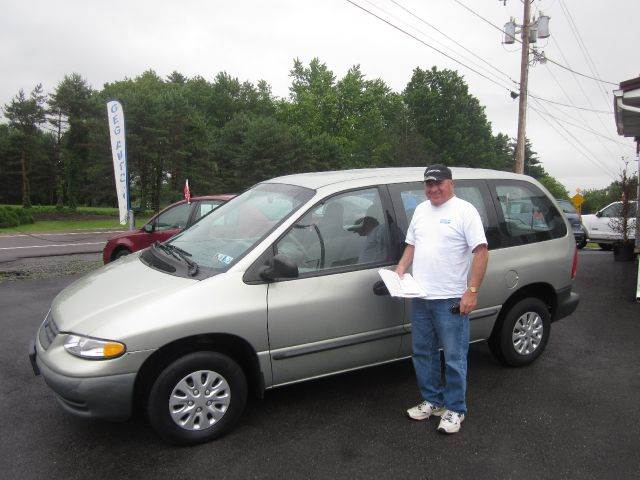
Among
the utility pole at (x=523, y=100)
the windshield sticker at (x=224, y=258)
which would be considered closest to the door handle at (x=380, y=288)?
the windshield sticker at (x=224, y=258)

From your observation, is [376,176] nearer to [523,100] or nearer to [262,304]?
[262,304]

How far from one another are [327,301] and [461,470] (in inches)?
52.0

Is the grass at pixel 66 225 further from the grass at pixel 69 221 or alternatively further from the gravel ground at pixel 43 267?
the gravel ground at pixel 43 267

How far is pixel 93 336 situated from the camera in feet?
9.53

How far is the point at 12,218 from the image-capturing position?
22.7m

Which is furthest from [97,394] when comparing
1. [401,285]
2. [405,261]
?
[405,261]

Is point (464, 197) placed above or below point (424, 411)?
above

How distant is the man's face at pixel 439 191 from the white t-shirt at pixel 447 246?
4 centimetres

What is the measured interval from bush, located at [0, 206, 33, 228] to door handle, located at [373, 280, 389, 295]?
2355 cm

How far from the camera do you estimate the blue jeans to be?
3309 millimetres

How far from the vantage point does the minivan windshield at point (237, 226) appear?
3.46 m

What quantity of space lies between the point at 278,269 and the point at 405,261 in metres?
0.94

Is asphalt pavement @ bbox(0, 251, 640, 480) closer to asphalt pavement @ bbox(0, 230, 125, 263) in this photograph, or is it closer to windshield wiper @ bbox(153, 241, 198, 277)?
windshield wiper @ bbox(153, 241, 198, 277)

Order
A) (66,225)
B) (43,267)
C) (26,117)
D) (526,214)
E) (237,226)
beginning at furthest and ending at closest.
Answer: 1. (26,117)
2. (66,225)
3. (43,267)
4. (526,214)
5. (237,226)
